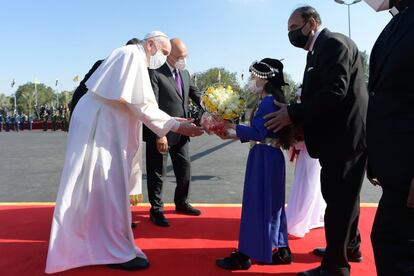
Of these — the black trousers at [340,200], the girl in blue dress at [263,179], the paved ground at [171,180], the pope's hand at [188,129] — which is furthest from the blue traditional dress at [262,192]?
the paved ground at [171,180]

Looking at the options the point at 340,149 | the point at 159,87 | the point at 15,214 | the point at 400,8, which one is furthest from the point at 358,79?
the point at 15,214

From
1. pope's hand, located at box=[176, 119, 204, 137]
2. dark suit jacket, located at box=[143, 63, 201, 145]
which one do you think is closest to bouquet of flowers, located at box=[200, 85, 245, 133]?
pope's hand, located at box=[176, 119, 204, 137]

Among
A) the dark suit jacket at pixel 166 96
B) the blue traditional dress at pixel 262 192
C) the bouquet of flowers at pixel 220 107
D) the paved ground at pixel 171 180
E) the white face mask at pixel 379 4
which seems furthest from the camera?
the paved ground at pixel 171 180

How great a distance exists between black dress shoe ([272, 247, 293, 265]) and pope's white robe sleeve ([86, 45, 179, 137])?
152cm

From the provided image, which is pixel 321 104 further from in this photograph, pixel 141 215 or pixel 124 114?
pixel 141 215

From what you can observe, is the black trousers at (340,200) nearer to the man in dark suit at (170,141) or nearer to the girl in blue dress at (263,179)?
the girl in blue dress at (263,179)

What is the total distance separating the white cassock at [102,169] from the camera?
3.09 metres

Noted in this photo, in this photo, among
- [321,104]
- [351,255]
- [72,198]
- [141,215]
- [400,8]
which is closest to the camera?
[400,8]

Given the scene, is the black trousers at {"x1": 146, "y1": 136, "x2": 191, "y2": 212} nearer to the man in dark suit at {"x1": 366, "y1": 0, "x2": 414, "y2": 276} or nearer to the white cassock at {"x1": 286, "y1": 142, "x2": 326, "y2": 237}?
the white cassock at {"x1": 286, "y1": 142, "x2": 326, "y2": 237}

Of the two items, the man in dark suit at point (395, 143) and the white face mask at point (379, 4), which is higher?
the white face mask at point (379, 4)

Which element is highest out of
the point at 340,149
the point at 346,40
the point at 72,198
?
the point at 346,40

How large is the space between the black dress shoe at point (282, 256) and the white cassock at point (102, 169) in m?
1.15

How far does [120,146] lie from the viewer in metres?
3.21

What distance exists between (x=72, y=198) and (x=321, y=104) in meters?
2.11
